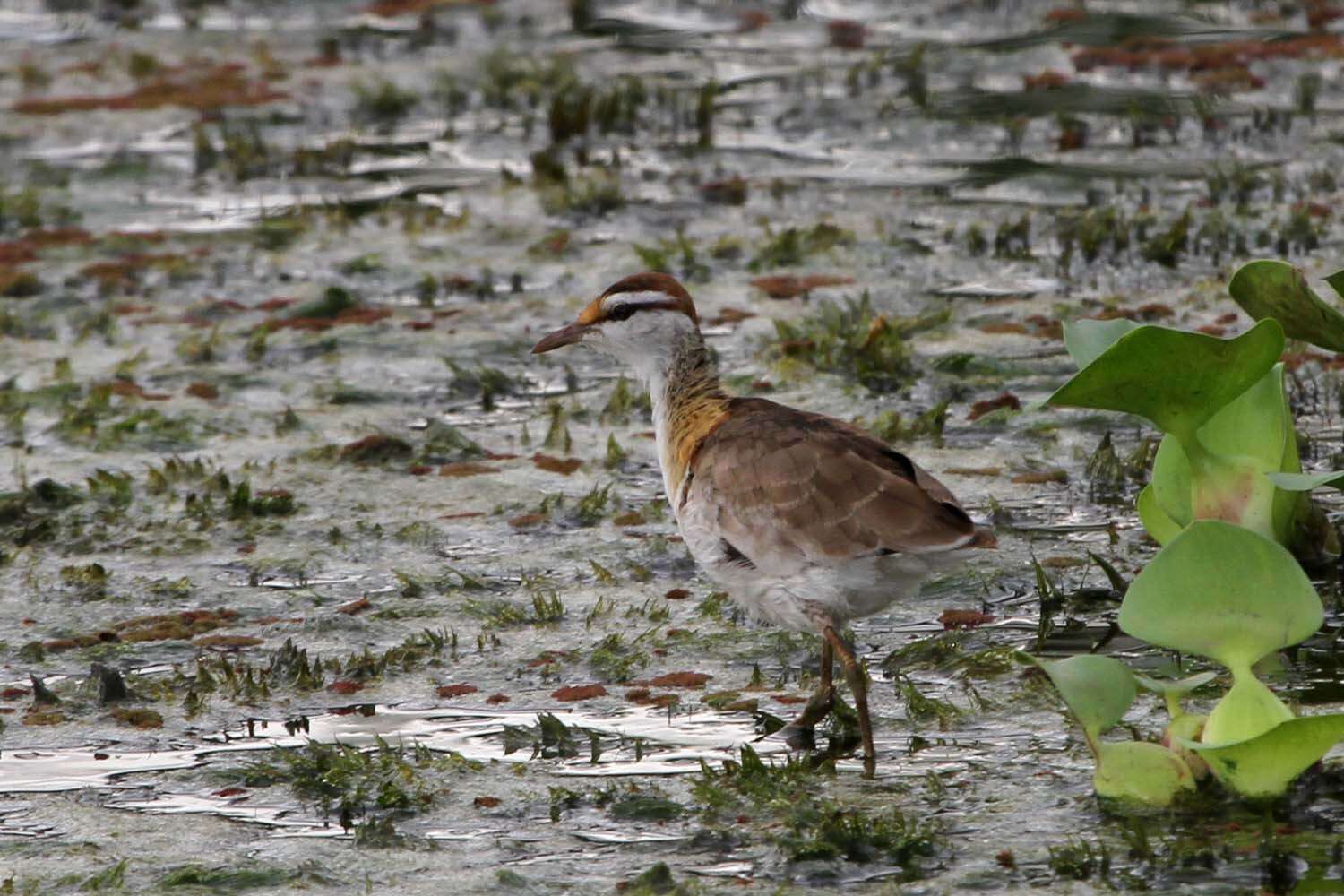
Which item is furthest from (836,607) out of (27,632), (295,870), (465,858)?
(27,632)

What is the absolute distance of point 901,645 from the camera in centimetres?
715

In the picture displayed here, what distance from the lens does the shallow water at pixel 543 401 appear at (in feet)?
19.2

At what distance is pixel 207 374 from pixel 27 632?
328cm

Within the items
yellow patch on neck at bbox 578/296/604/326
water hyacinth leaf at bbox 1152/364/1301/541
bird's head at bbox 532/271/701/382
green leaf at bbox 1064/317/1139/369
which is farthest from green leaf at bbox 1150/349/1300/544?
yellow patch on neck at bbox 578/296/604/326

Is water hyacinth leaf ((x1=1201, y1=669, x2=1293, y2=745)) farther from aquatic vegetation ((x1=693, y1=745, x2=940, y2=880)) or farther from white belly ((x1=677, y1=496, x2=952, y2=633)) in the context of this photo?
white belly ((x1=677, y1=496, x2=952, y2=633))

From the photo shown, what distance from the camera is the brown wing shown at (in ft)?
19.9

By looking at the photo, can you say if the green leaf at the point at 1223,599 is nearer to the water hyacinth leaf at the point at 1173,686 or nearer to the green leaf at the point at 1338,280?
the water hyacinth leaf at the point at 1173,686

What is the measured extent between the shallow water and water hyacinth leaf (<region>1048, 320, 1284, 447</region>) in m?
1.16

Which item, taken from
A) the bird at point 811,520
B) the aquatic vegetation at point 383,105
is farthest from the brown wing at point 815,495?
the aquatic vegetation at point 383,105

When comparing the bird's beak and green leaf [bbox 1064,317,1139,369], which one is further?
the bird's beak

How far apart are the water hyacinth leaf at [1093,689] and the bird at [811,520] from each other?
2.22ft

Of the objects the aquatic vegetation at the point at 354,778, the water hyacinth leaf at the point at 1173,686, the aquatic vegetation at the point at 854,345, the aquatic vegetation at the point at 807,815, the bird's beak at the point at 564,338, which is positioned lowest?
the aquatic vegetation at the point at 354,778

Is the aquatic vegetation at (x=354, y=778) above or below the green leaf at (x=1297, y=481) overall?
below

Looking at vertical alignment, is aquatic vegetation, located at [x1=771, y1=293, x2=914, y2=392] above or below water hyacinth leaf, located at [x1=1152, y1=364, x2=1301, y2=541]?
below
